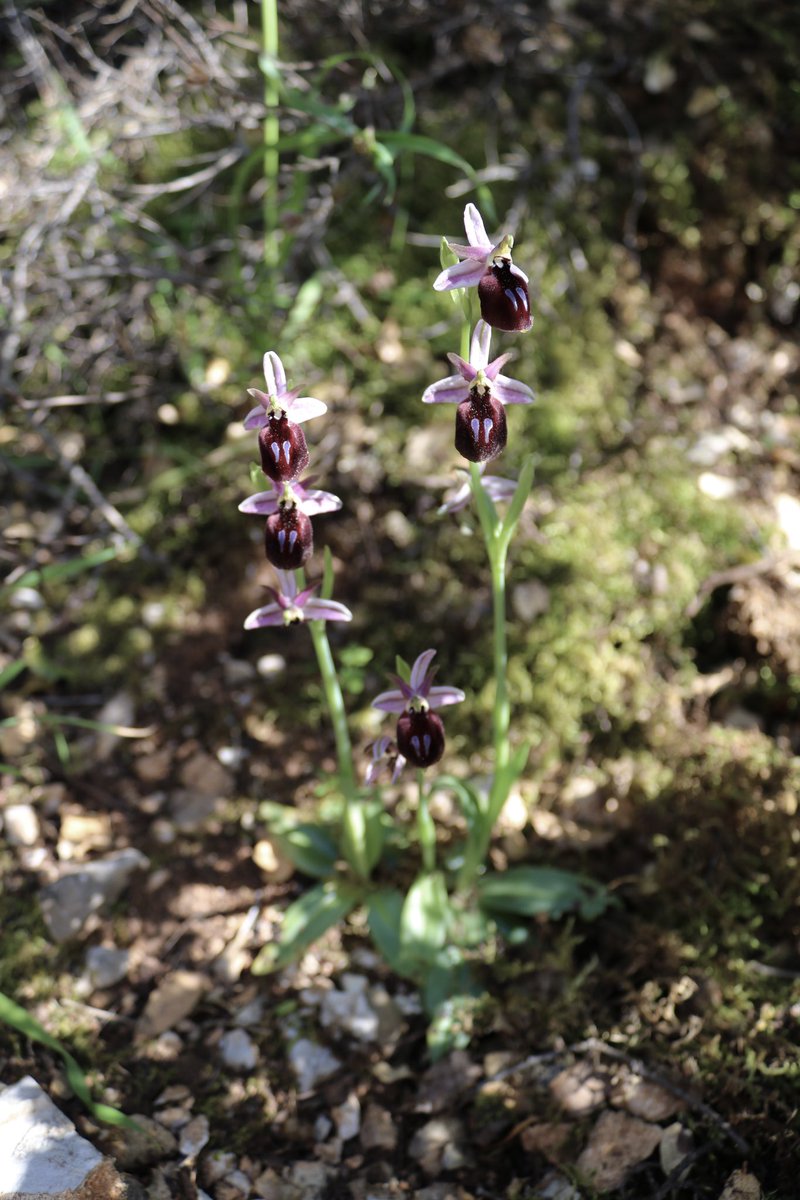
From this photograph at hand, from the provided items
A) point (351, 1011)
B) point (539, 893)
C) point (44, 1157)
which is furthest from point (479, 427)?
Answer: point (44, 1157)

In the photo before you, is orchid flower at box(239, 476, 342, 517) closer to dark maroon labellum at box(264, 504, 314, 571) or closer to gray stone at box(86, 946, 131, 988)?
dark maroon labellum at box(264, 504, 314, 571)

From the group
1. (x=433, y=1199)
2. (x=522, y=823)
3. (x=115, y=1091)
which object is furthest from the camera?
(x=522, y=823)

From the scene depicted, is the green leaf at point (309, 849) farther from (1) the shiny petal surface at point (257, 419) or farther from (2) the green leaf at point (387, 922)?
(1) the shiny petal surface at point (257, 419)

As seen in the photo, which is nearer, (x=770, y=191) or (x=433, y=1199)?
(x=433, y=1199)

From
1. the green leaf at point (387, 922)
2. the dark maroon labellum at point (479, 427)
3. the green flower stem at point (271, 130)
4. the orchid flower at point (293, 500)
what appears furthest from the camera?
the green flower stem at point (271, 130)

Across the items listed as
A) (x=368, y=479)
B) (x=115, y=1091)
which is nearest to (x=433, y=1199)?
(x=115, y=1091)

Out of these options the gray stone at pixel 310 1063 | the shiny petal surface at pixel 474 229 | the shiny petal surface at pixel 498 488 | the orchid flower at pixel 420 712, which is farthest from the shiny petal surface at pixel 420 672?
the gray stone at pixel 310 1063

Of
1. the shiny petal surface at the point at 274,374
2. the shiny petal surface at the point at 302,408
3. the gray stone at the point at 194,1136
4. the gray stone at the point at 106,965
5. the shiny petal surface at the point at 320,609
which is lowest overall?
the gray stone at the point at 106,965

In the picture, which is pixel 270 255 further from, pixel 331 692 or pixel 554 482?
pixel 331 692

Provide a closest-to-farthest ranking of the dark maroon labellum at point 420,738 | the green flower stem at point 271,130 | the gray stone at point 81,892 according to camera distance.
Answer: the dark maroon labellum at point 420,738
the gray stone at point 81,892
the green flower stem at point 271,130
